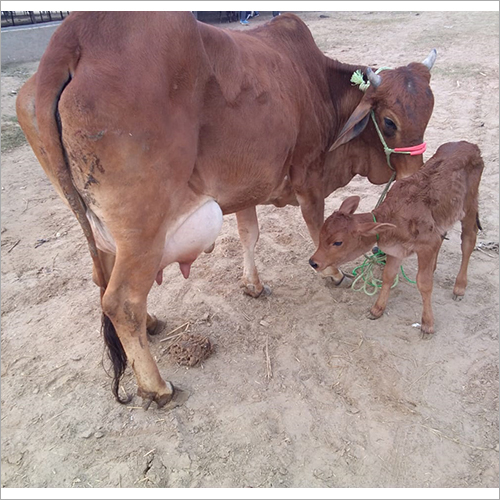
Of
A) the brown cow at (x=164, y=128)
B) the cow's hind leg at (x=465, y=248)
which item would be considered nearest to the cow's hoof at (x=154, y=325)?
the brown cow at (x=164, y=128)

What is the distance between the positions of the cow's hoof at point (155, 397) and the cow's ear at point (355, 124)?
7.62ft

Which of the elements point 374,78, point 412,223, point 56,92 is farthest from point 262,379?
point 374,78

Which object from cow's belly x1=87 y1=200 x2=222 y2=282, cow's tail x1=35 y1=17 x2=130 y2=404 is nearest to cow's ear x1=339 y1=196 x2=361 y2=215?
cow's belly x1=87 y1=200 x2=222 y2=282

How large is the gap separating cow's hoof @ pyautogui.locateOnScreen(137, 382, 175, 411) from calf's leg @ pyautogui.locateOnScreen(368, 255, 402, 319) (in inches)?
68.5

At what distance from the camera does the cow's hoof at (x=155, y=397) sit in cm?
302

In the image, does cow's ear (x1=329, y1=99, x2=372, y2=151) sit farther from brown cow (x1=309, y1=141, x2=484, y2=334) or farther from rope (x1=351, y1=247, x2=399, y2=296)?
rope (x1=351, y1=247, x2=399, y2=296)

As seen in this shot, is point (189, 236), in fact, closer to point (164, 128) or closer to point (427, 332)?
point (164, 128)

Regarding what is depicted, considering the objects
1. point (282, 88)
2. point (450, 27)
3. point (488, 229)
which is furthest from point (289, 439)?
point (450, 27)

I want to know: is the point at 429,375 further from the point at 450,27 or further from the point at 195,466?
the point at 450,27

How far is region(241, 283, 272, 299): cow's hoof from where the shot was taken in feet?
13.4

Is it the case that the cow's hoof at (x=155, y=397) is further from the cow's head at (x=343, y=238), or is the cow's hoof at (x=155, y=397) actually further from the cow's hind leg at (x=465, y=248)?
the cow's hind leg at (x=465, y=248)

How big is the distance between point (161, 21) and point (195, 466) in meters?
2.48

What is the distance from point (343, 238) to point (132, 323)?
1681 mm

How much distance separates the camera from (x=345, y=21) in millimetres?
16156
